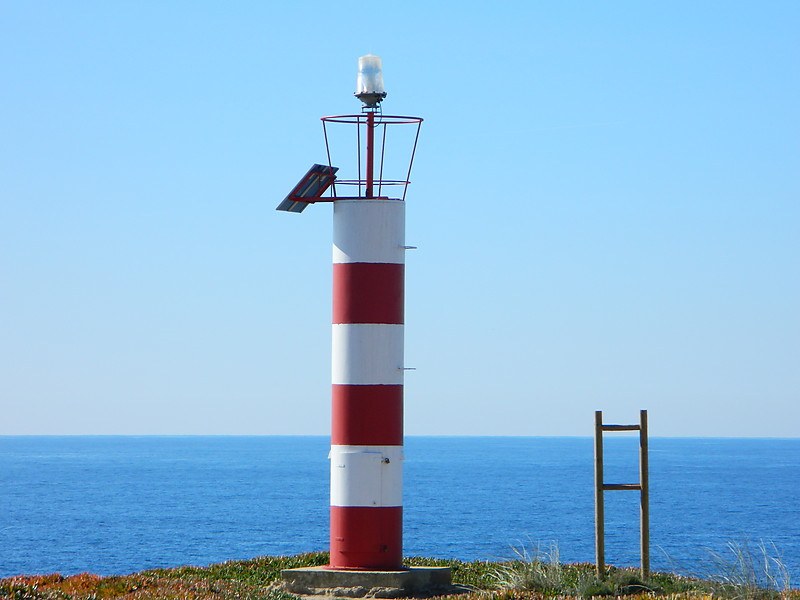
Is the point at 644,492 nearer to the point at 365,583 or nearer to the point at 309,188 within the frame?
the point at 365,583

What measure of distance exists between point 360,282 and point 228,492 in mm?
103226

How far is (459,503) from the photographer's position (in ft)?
324

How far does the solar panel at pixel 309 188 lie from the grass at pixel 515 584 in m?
5.67

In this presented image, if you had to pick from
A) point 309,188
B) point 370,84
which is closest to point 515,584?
point 309,188

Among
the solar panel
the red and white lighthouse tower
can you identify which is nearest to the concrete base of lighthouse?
the red and white lighthouse tower

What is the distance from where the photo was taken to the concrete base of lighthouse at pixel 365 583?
17.7 m

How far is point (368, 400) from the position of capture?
59.3 feet

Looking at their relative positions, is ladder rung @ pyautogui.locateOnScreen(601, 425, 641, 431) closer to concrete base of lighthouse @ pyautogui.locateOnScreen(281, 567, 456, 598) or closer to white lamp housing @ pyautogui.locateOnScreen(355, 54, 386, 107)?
concrete base of lighthouse @ pyautogui.locateOnScreen(281, 567, 456, 598)

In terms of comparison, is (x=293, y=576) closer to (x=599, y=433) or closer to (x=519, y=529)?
(x=599, y=433)

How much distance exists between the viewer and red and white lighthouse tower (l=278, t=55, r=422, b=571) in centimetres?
1809

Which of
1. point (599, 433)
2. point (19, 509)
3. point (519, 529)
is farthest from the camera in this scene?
point (19, 509)

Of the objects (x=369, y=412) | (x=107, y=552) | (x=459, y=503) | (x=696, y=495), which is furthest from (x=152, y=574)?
(x=696, y=495)

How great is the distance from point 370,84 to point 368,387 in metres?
4.70

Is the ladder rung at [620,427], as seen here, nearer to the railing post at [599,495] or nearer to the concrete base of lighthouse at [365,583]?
the railing post at [599,495]
